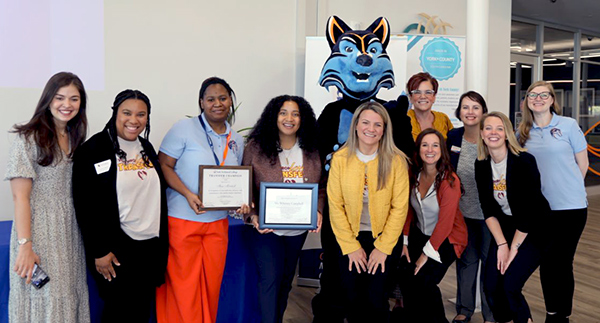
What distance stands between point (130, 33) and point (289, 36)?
1.54 meters

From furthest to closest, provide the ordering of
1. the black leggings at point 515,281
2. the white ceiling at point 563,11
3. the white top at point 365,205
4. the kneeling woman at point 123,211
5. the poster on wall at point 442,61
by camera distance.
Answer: the white ceiling at point 563,11, the poster on wall at point 442,61, the black leggings at point 515,281, the white top at point 365,205, the kneeling woman at point 123,211

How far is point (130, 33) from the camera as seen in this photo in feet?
12.7

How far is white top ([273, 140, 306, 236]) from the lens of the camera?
2420 millimetres

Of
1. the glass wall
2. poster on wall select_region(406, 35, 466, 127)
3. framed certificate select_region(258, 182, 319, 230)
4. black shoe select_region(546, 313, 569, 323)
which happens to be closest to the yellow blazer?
framed certificate select_region(258, 182, 319, 230)

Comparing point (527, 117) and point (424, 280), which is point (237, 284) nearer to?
point (424, 280)

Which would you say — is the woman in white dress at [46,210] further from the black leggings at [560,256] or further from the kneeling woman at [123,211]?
the black leggings at [560,256]

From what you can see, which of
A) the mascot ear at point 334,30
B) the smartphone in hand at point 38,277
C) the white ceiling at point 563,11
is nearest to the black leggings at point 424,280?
the mascot ear at point 334,30

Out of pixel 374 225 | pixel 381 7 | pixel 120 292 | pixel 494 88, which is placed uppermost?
pixel 381 7

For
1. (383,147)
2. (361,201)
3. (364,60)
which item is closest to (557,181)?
(383,147)

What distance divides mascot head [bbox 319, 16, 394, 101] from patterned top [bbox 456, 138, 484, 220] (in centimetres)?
65

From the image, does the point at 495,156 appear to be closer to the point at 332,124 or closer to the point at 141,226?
the point at 332,124

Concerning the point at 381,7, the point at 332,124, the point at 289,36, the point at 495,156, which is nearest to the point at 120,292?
the point at 332,124

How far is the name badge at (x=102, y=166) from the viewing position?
1.99 m

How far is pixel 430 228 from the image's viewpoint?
8.57 ft
